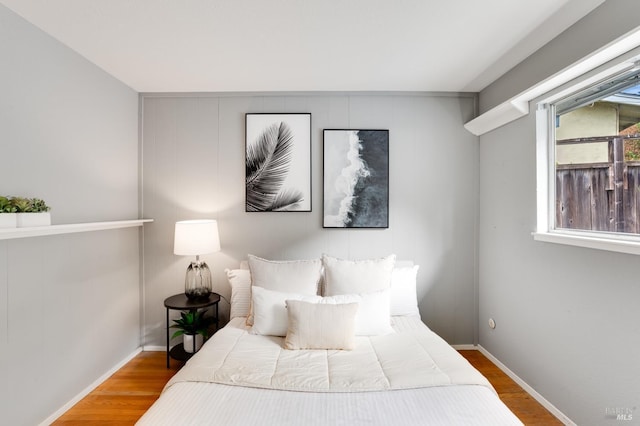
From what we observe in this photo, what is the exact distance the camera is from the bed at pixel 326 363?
1.45m

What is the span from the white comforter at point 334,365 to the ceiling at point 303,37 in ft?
6.56

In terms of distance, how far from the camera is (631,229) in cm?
178

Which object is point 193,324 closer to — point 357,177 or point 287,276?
point 287,276

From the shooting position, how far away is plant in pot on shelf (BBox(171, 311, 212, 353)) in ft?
9.32

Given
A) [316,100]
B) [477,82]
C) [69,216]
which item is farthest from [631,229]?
[69,216]

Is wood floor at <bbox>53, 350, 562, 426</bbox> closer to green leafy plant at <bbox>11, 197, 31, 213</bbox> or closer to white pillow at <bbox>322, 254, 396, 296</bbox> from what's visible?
white pillow at <bbox>322, 254, 396, 296</bbox>

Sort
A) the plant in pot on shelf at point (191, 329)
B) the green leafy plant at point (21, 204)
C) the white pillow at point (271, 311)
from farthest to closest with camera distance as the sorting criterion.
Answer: the plant in pot on shelf at point (191, 329)
the white pillow at point (271, 311)
the green leafy plant at point (21, 204)

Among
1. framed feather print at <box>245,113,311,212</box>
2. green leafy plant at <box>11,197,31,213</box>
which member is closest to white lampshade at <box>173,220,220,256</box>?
framed feather print at <box>245,113,311,212</box>

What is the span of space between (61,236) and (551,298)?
3326 mm

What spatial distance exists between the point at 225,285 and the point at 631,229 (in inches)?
118

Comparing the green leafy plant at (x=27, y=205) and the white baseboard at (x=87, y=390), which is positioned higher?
the green leafy plant at (x=27, y=205)

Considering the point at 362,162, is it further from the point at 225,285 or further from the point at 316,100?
the point at 225,285

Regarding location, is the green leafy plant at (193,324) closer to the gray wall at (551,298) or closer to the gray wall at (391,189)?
the gray wall at (391,189)

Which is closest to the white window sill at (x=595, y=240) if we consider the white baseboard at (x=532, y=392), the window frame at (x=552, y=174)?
the window frame at (x=552, y=174)
